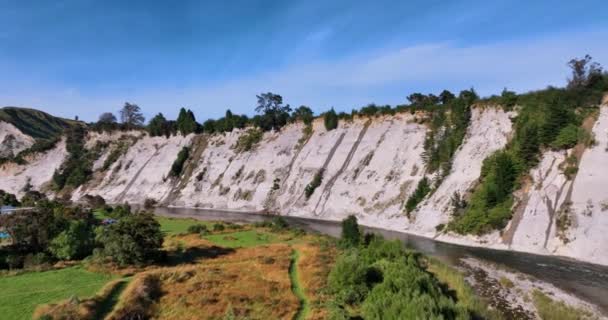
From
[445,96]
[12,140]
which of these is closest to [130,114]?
[12,140]

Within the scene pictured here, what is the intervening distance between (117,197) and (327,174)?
176 ft

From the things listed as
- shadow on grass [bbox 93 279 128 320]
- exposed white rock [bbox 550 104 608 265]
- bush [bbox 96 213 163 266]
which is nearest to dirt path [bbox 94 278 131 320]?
shadow on grass [bbox 93 279 128 320]

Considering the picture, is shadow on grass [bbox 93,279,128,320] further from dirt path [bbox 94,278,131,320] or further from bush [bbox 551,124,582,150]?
bush [bbox 551,124,582,150]

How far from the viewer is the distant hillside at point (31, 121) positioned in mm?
163375

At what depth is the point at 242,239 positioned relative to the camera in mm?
44500

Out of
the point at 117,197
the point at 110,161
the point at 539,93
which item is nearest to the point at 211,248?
the point at 539,93

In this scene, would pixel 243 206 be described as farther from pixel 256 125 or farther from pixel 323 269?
pixel 323 269

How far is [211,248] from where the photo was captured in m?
Answer: 37.9

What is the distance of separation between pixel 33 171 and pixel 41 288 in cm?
10868

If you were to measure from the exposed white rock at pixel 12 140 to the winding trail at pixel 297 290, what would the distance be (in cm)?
14372

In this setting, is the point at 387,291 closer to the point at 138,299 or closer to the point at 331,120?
the point at 138,299

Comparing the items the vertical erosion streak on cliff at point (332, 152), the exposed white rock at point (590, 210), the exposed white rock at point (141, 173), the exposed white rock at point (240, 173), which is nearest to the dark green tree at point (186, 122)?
the exposed white rock at point (141, 173)

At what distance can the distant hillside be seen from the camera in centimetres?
16338

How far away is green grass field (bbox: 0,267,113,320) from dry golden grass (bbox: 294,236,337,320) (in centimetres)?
1273
